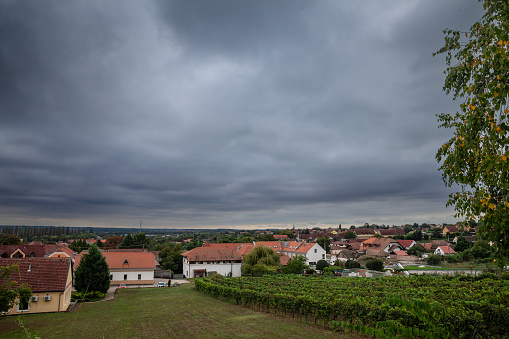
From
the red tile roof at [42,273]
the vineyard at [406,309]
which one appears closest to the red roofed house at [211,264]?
the vineyard at [406,309]

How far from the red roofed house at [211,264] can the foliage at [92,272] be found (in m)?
21.9

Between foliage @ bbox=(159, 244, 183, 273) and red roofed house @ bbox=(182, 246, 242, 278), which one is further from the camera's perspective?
foliage @ bbox=(159, 244, 183, 273)

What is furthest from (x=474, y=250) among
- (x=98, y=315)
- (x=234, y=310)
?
(x=98, y=315)

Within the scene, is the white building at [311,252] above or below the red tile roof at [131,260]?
below

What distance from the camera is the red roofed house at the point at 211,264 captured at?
53188mm

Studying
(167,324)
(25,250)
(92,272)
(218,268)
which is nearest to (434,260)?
(218,268)

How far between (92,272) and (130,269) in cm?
1538

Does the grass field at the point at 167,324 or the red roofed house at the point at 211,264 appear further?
the red roofed house at the point at 211,264

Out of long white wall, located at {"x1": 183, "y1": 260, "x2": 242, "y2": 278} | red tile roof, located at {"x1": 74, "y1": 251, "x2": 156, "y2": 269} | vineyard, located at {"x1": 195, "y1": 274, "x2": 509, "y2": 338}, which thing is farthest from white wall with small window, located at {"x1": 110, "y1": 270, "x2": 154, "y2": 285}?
vineyard, located at {"x1": 195, "y1": 274, "x2": 509, "y2": 338}

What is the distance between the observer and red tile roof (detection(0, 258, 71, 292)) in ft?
75.1

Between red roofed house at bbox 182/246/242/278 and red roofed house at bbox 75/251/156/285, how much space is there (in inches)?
328

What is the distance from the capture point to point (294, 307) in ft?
59.5

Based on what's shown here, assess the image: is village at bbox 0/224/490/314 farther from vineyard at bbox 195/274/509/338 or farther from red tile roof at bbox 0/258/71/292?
vineyard at bbox 195/274/509/338

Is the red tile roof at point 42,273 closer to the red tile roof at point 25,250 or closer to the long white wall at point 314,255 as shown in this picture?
the red tile roof at point 25,250
